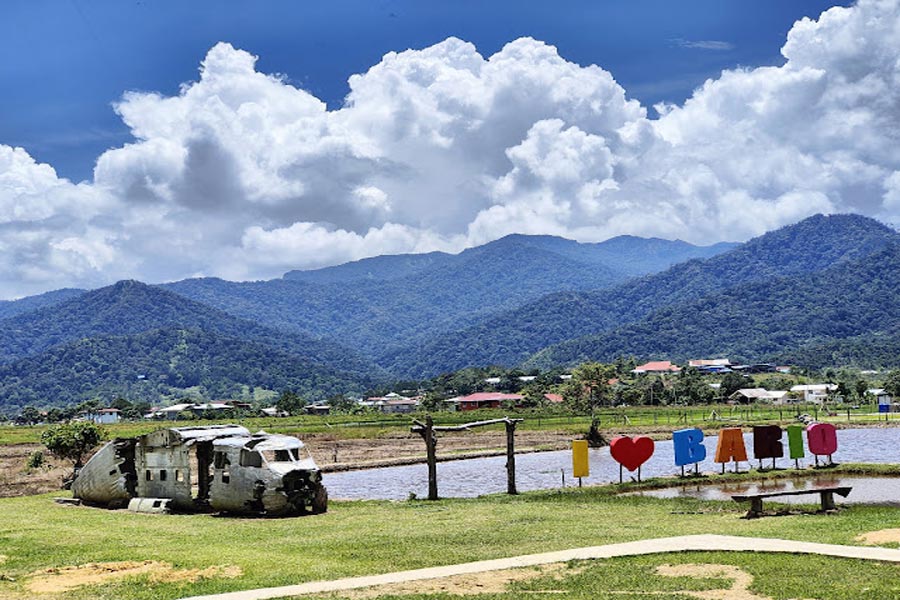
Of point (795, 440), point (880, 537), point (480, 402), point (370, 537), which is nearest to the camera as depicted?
point (880, 537)

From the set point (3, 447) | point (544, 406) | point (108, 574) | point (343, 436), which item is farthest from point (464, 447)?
point (544, 406)

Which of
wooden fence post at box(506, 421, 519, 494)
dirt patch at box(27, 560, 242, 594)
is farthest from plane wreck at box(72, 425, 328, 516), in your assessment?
dirt patch at box(27, 560, 242, 594)

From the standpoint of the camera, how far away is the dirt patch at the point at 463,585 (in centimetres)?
1792

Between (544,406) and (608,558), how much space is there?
143 meters

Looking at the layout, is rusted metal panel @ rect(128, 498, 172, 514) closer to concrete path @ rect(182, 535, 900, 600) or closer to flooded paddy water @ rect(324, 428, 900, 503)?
flooded paddy water @ rect(324, 428, 900, 503)

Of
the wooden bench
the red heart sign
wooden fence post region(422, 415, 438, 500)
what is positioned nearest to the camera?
the wooden bench

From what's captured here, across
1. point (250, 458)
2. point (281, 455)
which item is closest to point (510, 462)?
point (281, 455)

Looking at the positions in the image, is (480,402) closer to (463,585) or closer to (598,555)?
(598,555)

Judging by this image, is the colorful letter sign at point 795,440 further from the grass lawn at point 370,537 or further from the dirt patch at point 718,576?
the dirt patch at point 718,576

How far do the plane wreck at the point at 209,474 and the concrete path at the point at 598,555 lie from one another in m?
13.4

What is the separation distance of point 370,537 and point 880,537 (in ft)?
43.5

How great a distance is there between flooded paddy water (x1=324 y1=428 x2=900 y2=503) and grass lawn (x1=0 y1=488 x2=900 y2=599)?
908cm

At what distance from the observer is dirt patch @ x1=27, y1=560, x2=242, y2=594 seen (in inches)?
801

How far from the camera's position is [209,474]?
36.7 metres
